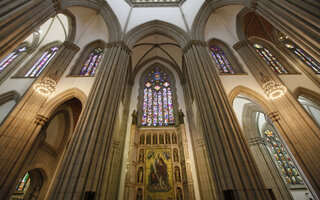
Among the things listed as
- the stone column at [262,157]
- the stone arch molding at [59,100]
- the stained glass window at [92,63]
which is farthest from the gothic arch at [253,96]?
the stained glass window at [92,63]

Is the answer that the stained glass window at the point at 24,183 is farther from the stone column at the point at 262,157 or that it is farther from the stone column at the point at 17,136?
the stone column at the point at 262,157

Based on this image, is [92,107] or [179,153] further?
[179,153]

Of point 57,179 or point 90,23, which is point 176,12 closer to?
point 90,23

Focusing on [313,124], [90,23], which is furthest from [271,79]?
[90,23]

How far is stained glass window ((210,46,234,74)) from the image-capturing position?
28.8ft

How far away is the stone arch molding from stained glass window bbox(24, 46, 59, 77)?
2.69m

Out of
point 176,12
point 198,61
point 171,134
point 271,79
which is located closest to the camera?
point 271,79

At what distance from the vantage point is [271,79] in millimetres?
6906

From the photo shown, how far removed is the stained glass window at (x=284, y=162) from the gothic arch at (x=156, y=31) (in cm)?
1055

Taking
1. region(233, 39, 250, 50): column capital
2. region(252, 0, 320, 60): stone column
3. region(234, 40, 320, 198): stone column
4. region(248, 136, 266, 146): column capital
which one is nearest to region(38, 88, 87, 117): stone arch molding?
region(252, 0, 320, 60): stone column

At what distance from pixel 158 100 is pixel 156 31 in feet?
17.1

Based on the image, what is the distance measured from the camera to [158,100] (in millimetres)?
12078

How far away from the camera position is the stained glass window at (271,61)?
846cm

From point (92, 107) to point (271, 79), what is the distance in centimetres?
808
